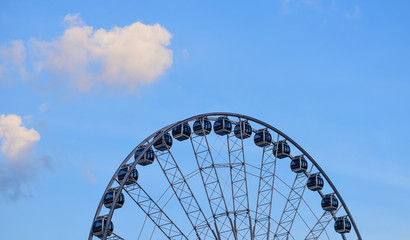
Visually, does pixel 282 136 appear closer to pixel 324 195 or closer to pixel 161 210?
pixel 324 195

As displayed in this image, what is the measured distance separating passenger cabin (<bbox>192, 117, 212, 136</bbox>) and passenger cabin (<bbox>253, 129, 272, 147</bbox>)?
238 inches

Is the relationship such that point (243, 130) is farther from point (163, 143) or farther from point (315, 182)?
point (163, 143)

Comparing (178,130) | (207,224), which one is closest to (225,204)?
(207,224)

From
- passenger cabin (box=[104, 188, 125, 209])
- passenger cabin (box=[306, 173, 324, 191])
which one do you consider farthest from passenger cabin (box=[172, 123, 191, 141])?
passenger cabin (box=[306, 173, 324, 191])

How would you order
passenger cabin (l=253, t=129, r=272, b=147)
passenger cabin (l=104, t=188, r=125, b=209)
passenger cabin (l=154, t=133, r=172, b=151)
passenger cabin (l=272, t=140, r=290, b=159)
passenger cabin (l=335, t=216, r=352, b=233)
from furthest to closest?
passenger cabin (l=335, t=216, r=352, b=233), passenger cabin (l=272, t=140, r=290, b=159), passenger cabin (l=253, t=129, r=272, b=147), passenger cabin (l=154, t=133, r=172, b=151), passenger cabin (l=104, t=188, r=125, b=209)

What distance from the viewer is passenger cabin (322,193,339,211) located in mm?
66250

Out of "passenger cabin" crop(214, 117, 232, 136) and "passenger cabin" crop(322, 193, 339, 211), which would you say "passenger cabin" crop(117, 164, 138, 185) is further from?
"passenger cabin" crop(322, 193, 339, 211)

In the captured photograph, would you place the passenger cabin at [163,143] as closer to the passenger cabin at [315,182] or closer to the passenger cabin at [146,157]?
the passenger cabin at [146,157]

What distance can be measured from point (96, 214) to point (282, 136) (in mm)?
17468

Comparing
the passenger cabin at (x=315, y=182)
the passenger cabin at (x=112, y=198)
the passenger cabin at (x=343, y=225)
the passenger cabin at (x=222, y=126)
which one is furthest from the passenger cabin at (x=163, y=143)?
the passenger cabin at (x=343, y=225)

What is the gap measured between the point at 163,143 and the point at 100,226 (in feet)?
25.4

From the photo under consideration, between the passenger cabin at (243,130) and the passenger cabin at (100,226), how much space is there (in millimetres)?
14238

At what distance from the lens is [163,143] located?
2237 inches

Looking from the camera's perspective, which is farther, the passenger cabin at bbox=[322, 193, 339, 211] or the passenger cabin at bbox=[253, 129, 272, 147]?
the passenger cabin at bbox=[322, 193, 339, 211]
